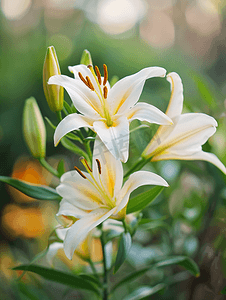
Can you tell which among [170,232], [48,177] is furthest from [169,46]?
[170,232]

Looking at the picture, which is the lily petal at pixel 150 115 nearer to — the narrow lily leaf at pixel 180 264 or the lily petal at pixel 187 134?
the lily petal at pixel 187 134

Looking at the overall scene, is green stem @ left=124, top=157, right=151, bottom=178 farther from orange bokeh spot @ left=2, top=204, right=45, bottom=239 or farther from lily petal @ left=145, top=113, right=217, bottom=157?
orange bokeh spot @ left=2, top=204, right=45, bottom=239

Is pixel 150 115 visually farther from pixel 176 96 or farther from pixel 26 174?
pixel 26 174

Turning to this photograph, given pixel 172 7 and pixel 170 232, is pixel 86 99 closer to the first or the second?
pixel 170 232

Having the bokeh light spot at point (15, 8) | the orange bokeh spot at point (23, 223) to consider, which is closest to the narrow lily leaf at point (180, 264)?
the orange bokeh spot at point (23, 223)

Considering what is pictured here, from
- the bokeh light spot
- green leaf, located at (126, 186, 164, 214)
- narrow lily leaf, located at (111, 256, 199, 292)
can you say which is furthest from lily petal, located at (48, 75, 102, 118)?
the bokeh light spot

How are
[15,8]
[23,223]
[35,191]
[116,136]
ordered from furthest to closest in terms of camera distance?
[15,8]
[23,223]
[35,191]
[116,136]

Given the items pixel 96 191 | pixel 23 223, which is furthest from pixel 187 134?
pixel 23 223
